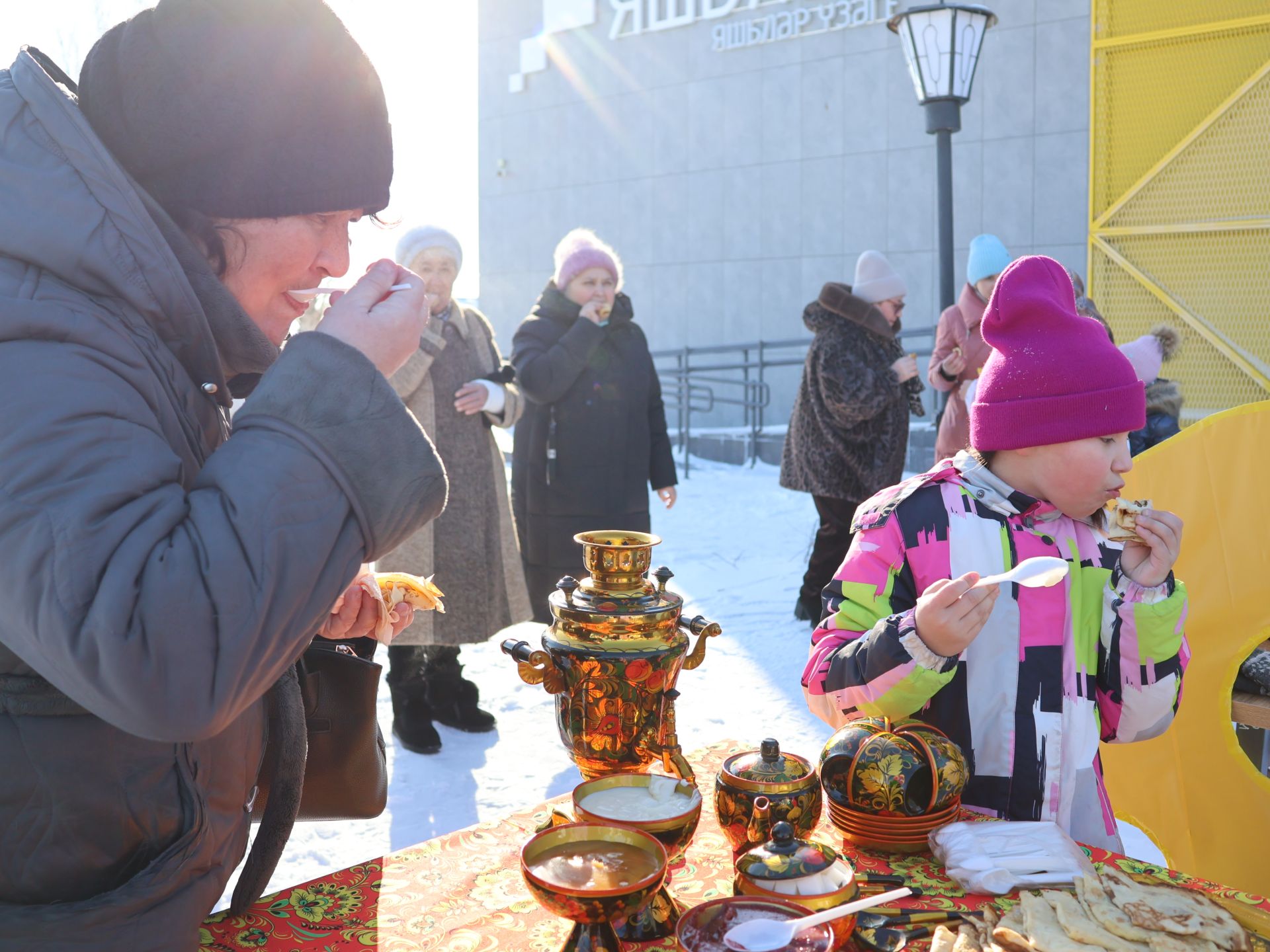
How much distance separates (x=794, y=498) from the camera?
10344mm

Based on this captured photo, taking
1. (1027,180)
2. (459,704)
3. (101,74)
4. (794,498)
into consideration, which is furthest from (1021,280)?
(1027,180)

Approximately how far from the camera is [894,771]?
1.51 metres

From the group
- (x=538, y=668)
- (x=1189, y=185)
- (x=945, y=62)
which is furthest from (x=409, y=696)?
(x=1189, y=185)

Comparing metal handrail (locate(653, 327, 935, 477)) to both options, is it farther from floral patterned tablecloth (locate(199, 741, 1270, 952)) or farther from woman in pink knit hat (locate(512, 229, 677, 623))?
floral patterned tablecloth (locate(199, 741, 1270, 952))

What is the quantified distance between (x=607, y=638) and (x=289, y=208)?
73 cm

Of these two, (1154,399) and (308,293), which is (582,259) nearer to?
(1154,399)

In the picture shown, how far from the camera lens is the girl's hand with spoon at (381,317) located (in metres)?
1.07

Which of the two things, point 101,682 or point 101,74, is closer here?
point 101,682

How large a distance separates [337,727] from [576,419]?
3330 mm

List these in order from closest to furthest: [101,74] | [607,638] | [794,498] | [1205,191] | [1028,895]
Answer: [101,74], [1028,895], [607,638], [1205,191], [794,498]

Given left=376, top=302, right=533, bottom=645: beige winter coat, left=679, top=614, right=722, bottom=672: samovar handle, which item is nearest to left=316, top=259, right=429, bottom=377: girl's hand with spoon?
left=679, top=614, right=722, bottom=672: samovar handle

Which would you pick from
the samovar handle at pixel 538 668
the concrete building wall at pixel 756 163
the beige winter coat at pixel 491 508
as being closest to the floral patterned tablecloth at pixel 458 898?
the samovar handle at pixel 538 668

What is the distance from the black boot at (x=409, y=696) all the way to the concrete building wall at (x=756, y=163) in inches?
416

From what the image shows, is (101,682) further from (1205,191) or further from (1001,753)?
(1205,191)
